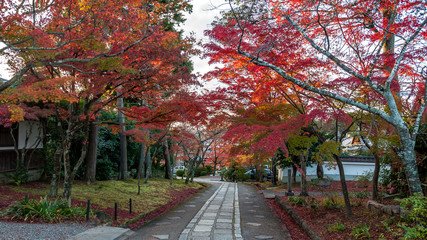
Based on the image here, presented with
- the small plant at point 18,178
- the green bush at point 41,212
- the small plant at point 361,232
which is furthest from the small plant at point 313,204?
the small plant at point 18,178

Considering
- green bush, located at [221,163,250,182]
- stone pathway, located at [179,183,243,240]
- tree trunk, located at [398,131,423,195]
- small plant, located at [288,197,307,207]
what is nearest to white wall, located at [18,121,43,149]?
stone pathway, located at [179,183,243,240]

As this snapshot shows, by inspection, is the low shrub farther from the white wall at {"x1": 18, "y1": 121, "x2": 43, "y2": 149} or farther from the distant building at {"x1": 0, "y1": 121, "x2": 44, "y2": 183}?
the white wall at {"x1": 18, "y1": 121, "x2": 43, "y2": 149}

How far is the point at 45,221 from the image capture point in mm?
7965

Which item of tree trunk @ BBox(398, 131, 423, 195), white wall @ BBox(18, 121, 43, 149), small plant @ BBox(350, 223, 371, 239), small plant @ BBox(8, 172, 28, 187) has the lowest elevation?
small plant @ BBox(350, 223, 371, 239)

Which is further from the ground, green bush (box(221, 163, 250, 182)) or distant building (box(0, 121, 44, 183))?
distant building (box(0, 121, 44, 183))

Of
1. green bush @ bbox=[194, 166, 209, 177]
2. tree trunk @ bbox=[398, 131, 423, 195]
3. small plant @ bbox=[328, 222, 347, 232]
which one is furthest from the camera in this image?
green bush @ bbox=[194, 166, 209, 177]

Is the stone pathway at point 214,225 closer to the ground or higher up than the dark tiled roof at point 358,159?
→ closer to the ground

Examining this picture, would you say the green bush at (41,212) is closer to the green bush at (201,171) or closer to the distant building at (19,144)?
the distant building at (19,144)

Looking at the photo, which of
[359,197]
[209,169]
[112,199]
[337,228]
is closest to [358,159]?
[359,197]

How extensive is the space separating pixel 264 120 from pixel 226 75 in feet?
7.27

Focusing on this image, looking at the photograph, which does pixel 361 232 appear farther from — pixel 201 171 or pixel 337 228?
pixel 201 171

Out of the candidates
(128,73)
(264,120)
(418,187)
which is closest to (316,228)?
(418,187)

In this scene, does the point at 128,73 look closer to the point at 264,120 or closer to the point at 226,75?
the point at 226,75

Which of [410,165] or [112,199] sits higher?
[410,165]
